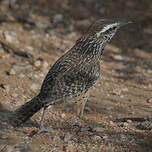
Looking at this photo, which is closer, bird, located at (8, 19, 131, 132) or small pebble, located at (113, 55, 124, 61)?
bird, located at (8, 19, 131, 132)

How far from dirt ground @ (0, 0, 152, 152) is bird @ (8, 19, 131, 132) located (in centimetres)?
39

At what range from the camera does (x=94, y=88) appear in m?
6.92

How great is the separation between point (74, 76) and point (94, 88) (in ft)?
6.17

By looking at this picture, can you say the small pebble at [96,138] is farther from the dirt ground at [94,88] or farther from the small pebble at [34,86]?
the small pebble at [34,86]

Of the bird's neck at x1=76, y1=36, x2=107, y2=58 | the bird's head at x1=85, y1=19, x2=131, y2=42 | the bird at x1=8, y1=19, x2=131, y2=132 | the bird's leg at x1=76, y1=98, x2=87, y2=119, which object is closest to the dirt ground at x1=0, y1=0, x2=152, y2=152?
the bird's leg at x1=76, y1=98, x2=87, y2=119

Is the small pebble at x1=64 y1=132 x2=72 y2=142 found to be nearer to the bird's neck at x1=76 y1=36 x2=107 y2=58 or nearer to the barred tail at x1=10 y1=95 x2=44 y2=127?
the barred tail at x1=10 y1=95 x2=44 y2=127

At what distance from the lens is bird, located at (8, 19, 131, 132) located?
16.3 feet

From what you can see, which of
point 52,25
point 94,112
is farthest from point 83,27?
point 94,112

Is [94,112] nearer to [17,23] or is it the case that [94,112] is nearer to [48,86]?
[48,86]

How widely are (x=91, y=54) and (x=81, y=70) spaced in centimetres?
30

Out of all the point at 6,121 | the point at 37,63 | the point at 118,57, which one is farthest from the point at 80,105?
the point at 118,57

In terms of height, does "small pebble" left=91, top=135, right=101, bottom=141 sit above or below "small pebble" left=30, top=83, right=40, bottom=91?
below

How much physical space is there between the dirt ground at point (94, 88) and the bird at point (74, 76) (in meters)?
0.39

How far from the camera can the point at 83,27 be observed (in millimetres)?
9906
